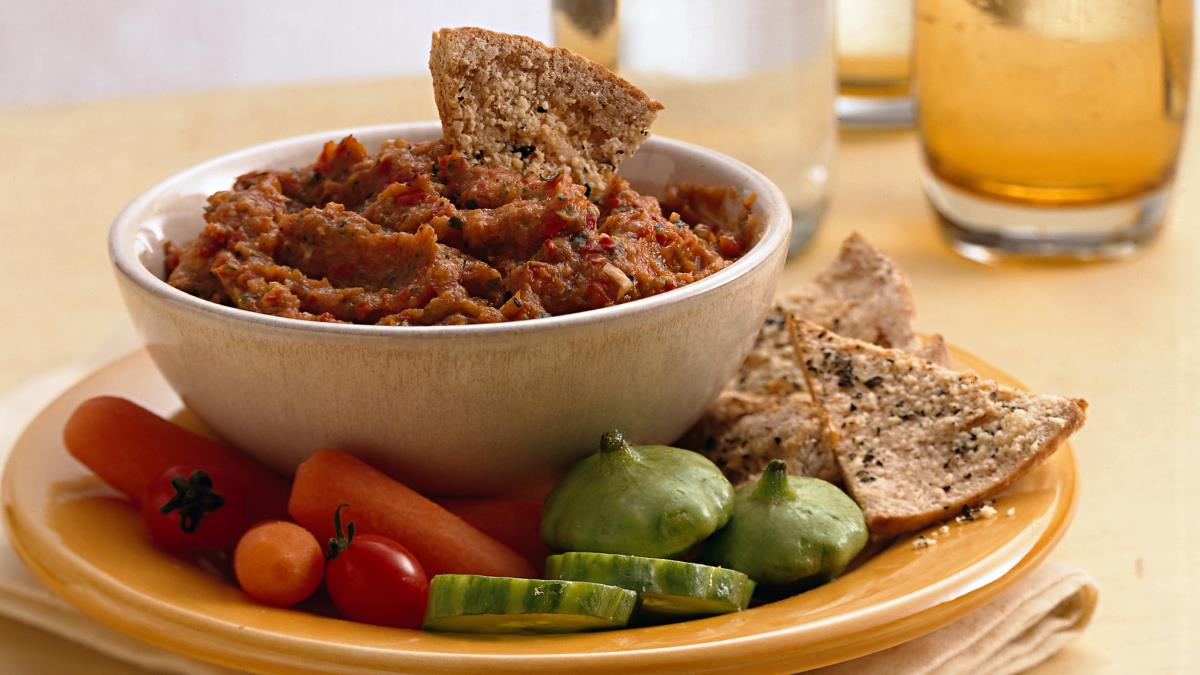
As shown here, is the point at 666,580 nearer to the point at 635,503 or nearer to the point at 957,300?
the point at 635,503

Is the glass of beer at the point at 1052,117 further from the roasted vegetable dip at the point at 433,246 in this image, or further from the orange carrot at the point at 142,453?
the orange carrot at the point at 142,453

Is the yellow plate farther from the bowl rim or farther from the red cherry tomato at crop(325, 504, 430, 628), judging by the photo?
the bowl rim

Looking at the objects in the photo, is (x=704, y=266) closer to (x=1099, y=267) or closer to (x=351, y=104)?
(x=1099, y=267)

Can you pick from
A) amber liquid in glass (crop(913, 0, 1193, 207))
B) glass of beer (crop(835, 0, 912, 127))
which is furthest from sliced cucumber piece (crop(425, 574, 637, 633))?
glass of beer (crop(835, 0, 912, 127))

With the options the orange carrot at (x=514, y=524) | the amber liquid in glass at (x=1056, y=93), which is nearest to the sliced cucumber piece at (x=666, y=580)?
the orange carrot at (x=514, y=524)

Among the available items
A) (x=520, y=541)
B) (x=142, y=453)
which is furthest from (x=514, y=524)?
(x=142, y=453)
